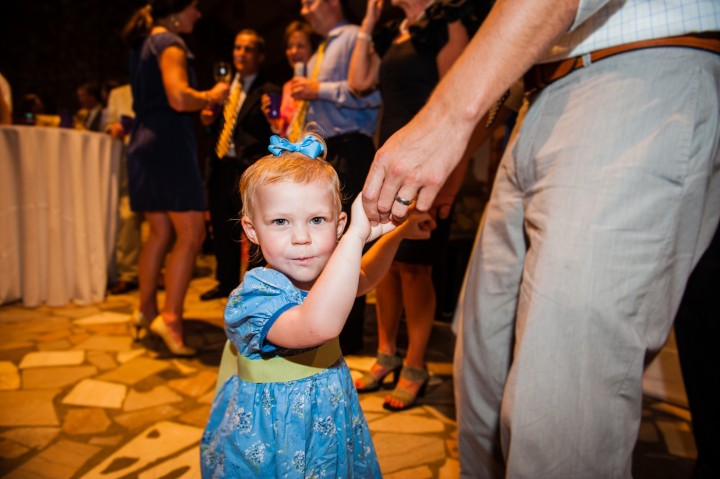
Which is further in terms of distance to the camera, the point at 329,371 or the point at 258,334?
the point at 329,371

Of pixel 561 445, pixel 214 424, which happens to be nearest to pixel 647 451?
pixel 561 445

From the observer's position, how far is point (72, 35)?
670cm

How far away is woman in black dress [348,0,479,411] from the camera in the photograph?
67.3 inches

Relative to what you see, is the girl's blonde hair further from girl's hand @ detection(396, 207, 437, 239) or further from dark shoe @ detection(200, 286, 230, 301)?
dark shoe @ detection(200, 286, 230, 301)

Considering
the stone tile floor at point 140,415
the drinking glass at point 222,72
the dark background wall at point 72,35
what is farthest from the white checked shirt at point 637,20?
the dark background wall at point 72,35

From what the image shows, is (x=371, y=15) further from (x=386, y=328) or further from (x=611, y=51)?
(x=386, y=328)

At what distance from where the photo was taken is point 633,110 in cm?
81

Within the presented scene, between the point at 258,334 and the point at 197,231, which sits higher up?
the point at 258,334

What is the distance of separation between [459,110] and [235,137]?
6.33ft

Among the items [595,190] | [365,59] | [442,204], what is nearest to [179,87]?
[365,59]

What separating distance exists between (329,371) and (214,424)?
33 centimetres

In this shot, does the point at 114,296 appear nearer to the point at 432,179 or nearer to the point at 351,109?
the point at 351,109

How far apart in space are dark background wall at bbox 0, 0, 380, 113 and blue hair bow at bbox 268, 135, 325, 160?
19.2 ft

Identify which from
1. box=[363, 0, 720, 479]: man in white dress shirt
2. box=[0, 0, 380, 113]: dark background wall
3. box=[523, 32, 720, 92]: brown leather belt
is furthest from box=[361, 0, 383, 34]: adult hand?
box=[0, 0, 380, 113]: dark background wall
